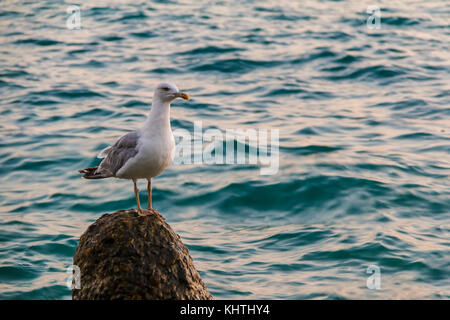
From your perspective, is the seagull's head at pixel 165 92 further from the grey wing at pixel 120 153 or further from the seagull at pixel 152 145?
the grey wing at pixel 120 153

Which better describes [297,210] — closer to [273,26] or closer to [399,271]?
[399,271]

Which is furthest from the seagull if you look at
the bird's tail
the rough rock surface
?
the bird's tail

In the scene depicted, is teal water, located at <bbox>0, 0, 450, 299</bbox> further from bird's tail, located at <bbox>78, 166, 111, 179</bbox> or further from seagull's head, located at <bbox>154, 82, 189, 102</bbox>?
seagull's head, located at <bbox>154, 82, 189, 102</bbox>

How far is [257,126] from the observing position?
15156 mm

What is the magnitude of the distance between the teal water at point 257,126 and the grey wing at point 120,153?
372cm

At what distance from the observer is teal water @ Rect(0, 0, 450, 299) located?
35.3 ft

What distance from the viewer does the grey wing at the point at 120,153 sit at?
21.5 feet

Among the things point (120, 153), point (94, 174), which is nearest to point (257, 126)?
point (94, 174)

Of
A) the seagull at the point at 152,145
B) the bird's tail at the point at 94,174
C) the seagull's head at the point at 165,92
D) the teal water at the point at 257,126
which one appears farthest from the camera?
the teal water at the point at 257,126

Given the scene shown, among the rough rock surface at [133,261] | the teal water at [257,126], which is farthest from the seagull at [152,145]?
the teal water at [257,126]

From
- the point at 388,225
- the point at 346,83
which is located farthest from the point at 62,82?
the point at 388,225

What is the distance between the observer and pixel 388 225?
11648 mm

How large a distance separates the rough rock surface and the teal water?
3.39m
